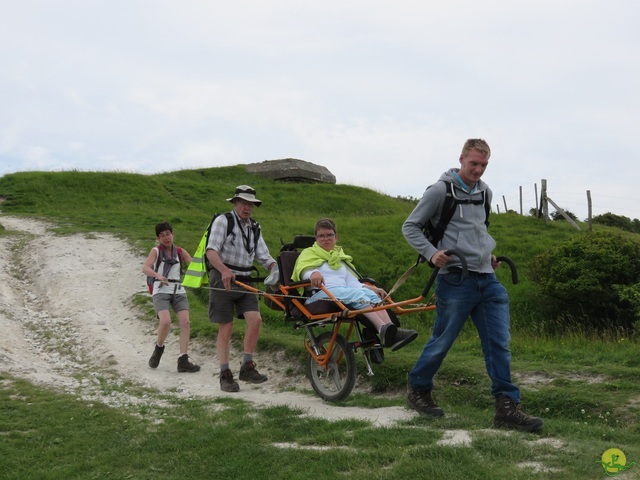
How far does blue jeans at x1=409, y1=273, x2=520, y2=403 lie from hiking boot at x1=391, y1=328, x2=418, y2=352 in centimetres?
54

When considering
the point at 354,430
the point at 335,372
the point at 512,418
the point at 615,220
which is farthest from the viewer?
the point at 615,220

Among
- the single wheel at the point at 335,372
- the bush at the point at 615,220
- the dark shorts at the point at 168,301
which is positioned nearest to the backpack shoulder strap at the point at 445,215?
the single wheel at the point at 335,372

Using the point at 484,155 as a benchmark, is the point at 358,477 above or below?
below

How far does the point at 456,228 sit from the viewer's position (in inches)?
233

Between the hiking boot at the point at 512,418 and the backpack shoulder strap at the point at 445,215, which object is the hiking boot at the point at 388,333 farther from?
the hiking boot at the point at 512,418

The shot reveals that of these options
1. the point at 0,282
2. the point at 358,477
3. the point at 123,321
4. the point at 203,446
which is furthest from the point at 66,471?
the point at 0,282

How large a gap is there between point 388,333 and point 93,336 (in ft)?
23.6

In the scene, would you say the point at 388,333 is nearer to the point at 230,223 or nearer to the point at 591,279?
the point at 230,223

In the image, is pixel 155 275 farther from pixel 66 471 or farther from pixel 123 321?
pixel 66 471

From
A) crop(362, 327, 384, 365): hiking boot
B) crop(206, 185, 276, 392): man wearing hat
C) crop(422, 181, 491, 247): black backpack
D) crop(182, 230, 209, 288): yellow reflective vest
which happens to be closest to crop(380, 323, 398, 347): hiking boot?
crop(362, 327, 384, 365): hiking boot

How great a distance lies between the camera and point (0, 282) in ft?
50.0

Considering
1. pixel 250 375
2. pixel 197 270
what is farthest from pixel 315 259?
pixel 250 375

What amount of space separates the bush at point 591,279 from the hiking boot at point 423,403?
968 centimetres

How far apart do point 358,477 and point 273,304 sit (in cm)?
380
